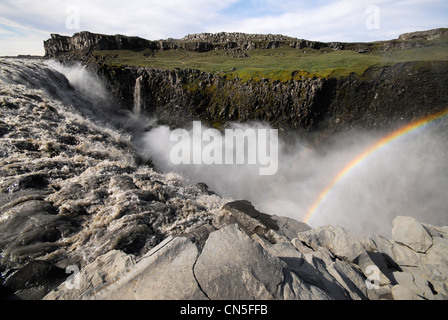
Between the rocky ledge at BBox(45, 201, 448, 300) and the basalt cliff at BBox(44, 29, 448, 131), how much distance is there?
28.6 m

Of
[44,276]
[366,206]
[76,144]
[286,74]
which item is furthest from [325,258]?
[286,74]

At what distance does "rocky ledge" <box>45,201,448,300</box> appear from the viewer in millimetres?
5367

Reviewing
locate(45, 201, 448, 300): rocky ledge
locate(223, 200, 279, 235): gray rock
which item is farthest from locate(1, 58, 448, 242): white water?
locate(45, 201, 448, 300): rocky ledge

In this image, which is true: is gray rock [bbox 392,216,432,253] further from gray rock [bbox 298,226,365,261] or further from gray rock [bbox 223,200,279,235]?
gray rock [bbox 223,200,279,235]

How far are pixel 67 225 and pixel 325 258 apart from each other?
500 inches

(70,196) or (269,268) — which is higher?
(269,268)

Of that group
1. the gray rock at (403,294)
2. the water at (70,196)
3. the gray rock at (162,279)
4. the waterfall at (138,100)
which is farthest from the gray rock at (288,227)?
the waterfall at (138,100)

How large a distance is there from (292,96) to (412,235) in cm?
3164

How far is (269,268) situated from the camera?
6.07 m

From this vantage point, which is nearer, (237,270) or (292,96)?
(237,270)

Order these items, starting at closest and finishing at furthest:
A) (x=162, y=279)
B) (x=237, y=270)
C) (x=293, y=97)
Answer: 1. (x=162, y=279)
2. (x=237, y=270)
3. (x=293, y=97)

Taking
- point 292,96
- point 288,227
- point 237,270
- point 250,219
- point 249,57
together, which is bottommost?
point 288,227

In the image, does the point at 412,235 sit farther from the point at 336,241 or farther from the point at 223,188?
the point at 223,188

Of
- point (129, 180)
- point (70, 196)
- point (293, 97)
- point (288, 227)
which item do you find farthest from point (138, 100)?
point (288, 227)
